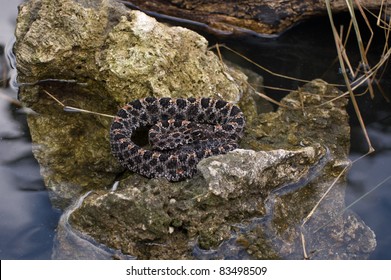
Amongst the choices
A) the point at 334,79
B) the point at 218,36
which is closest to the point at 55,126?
the point at 218,36

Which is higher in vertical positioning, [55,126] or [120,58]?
[120,58]

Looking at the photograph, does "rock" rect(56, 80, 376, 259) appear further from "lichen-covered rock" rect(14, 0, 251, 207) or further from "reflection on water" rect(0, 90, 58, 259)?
"lichen-covered rock" rect(14, 0, 251, 207)

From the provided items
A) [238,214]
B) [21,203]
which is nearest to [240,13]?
[238,214]

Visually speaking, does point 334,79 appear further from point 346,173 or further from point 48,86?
point 48,86

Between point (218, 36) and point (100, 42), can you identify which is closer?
point (100, 42)

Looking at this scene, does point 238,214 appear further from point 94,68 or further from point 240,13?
point 240,13

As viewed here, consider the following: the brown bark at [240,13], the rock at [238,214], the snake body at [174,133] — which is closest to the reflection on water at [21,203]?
the rock at [238,214]
